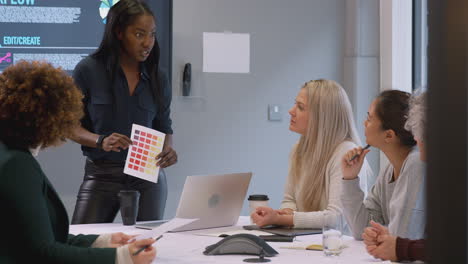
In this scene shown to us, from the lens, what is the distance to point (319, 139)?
2.63 m

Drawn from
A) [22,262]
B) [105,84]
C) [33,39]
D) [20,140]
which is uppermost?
[33,39]

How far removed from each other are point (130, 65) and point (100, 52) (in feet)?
0.51

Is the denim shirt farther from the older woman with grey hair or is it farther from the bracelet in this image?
the older woman with grey hair

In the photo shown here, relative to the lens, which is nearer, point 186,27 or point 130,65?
point 130,65

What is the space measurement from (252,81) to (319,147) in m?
1.64

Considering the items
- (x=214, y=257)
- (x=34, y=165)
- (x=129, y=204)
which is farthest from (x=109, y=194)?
(x=34, y=165)

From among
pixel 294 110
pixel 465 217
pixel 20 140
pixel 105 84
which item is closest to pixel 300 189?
pixel 294 110

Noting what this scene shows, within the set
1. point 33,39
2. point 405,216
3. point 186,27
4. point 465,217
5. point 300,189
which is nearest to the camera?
point 465,217

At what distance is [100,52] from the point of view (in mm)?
3057

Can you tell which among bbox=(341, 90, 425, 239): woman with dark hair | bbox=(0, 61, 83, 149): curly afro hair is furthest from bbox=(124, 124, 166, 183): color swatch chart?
bbox=(0, 61, 83, 149): curly afro hair

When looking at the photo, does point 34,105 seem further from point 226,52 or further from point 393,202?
point 226,52

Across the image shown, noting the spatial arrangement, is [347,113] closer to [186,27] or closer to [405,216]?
[405,216]

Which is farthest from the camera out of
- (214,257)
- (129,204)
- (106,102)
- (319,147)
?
(106,102)

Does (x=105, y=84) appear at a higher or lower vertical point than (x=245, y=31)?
lower
